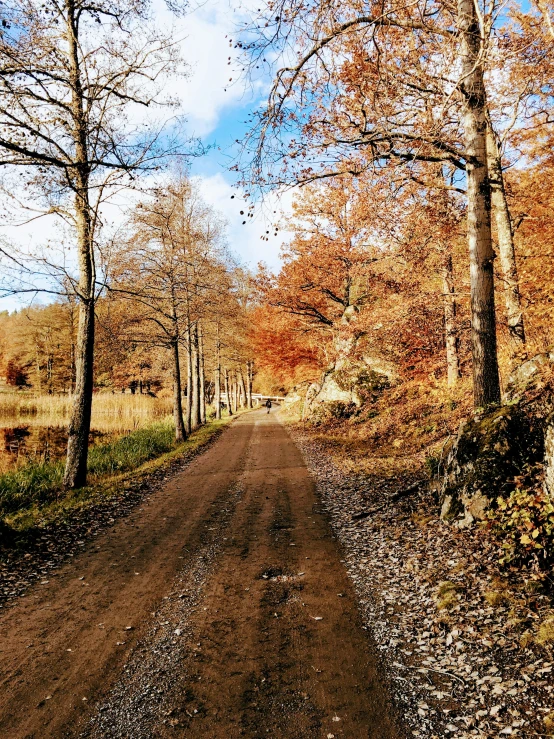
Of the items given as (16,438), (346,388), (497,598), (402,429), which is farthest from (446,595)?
(16,438)

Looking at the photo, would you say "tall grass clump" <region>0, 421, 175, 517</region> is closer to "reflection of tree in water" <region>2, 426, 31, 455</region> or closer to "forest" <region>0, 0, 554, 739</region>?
"forest" <region>0, 0, 554, 739</region>

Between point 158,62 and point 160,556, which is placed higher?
point 158,62

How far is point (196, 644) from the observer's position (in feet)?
14.3

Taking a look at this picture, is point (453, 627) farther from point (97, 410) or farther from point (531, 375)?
point (97, 410)

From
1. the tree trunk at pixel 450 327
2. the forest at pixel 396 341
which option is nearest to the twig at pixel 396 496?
the forest at pixel 396 341

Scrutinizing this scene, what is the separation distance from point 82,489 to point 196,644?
300 inches

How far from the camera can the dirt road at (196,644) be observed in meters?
3.36

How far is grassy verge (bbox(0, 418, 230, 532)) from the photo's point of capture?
9.18 m

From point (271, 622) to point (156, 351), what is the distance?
22.1 m

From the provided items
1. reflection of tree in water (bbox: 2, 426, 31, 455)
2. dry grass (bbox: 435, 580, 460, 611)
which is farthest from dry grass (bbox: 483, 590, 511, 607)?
reflection of tree in water (bbox: 2, 426, 31, 455)

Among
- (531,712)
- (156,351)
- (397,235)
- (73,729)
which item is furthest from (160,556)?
(156,351)

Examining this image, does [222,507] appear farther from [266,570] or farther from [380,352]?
[380,352]

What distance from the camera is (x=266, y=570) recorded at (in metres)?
5.98

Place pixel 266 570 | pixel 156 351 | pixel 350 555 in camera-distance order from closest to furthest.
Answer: pixel 266 570 < pixel 350 555 < pixel 156 351
